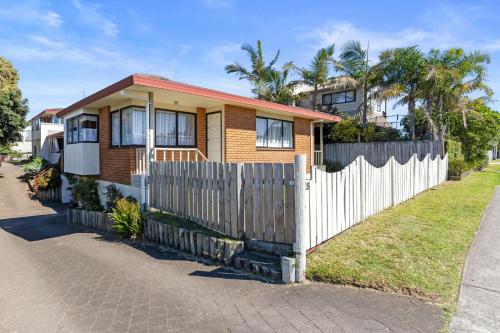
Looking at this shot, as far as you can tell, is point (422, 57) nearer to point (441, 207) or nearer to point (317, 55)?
point (317, 55)

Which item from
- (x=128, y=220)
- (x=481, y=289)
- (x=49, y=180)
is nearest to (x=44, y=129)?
(x=49, y=180)

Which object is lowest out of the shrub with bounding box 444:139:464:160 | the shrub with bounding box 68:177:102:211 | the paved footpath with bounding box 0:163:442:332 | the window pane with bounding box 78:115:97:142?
the paved footpath with bounding box 0:163:442:332

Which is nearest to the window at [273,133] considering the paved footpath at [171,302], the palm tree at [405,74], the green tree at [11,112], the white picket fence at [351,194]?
the white picket fence at [351,194]

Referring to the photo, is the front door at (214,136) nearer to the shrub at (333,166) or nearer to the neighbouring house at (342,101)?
the shrub at (333,166)

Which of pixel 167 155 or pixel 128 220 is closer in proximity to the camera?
pixel 128 220

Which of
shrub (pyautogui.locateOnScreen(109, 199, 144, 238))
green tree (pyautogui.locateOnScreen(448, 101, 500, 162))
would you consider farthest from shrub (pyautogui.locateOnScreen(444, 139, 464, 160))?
shrub (pyautogui.locateOnScreen(109, 199, 144, 238))

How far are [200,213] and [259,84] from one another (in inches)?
790

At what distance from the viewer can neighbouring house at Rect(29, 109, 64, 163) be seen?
3099 centimetres

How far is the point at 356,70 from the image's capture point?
21594mm

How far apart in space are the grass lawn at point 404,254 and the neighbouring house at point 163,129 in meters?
4.00

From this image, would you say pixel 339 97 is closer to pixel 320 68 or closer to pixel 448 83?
pixel 320 68

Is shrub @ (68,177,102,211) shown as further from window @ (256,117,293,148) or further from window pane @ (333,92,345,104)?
window pane @ (333,92,345,104)

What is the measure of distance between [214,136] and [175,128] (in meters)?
1.52

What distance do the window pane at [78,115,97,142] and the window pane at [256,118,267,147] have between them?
6474mm
